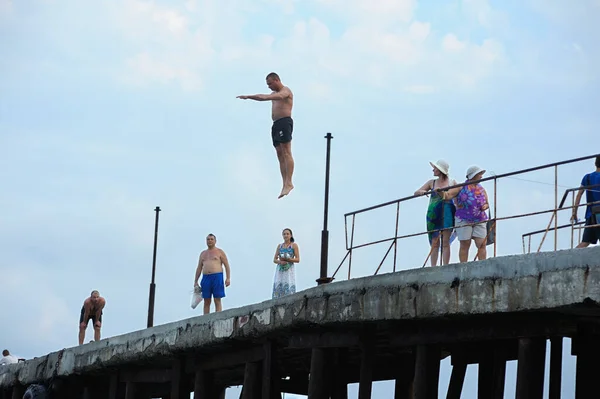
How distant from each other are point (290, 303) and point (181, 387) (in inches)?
147

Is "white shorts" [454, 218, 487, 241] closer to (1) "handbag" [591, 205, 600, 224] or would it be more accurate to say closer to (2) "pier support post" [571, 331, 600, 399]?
(1) "handbag" [591, 205, 600, 224]

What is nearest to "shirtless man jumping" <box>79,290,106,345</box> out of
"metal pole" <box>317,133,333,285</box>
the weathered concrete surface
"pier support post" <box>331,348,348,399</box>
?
the weathered concrete surface

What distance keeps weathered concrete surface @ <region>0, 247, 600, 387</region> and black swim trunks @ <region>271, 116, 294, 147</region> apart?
211cm

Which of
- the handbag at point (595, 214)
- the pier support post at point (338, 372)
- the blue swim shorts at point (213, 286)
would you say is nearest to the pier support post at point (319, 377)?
the pier support post at point (338, 372)

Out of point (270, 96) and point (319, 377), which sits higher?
point (270, 96)

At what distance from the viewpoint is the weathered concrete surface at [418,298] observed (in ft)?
32.6

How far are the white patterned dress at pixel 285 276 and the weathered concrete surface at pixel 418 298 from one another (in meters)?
0.88

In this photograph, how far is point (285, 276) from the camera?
15539mm

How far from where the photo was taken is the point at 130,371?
1803 centimetres

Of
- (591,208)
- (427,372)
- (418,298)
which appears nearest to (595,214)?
(591,208)

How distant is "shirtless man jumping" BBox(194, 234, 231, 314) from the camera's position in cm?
1642

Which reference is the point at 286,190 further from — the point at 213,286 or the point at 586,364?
the point at 586,364

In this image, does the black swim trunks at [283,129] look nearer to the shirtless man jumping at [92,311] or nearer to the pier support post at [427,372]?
the pier support post at [427,372]

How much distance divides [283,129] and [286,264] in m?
1.67
